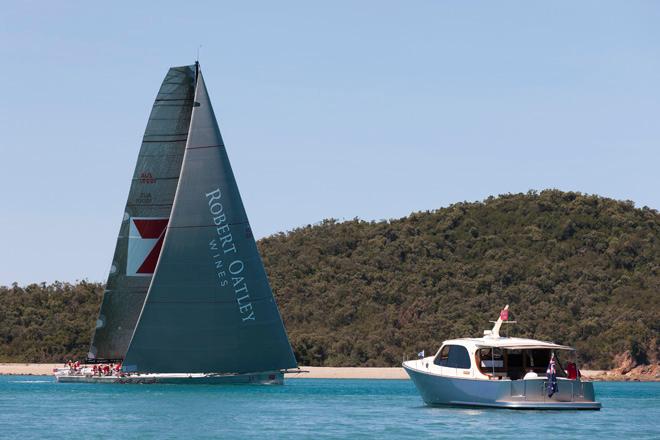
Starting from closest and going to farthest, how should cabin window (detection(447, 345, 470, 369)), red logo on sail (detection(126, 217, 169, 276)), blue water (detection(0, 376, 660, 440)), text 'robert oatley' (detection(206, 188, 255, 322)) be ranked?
blue water (detection(0, 376, 660, 440)) < cabin window (detection(447, 345, 470, 369)) < text 'robert oatley' (detection(206, 188, 255, 322)) < red logo on sail (detection(126, 217, 169, 276))

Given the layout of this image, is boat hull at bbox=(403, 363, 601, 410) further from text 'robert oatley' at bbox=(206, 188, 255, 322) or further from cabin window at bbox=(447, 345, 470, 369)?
text 'robert oatley' at bbox=(206, 188, 255, 322)

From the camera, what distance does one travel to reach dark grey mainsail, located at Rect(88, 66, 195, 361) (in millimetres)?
80625

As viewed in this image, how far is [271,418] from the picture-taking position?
59000 millimetres

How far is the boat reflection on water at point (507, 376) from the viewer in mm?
54812

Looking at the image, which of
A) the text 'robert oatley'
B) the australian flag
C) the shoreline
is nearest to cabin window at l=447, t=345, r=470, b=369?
the australian flag

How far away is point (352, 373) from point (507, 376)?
79.7m

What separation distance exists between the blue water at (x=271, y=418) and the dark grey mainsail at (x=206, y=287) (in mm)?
2042

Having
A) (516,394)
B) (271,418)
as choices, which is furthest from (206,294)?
(516,394)

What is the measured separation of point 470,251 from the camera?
549 ft

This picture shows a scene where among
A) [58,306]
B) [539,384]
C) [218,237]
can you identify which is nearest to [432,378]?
[539,384]

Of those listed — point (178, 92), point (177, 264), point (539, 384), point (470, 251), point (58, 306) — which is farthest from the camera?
point (470, 251)

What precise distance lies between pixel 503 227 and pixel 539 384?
118 meters

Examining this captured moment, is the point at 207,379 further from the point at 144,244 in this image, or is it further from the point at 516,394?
the point at 516,394

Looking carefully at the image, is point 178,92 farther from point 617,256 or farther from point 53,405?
point 617,256
